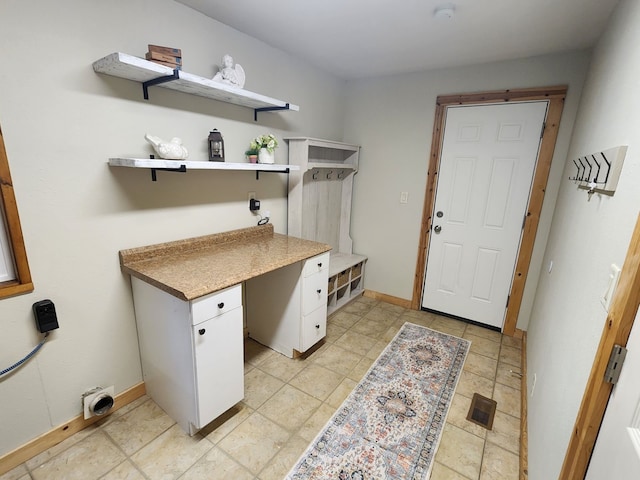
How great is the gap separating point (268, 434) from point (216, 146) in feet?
5.83

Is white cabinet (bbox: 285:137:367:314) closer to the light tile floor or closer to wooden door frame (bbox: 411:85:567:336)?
wooden door frame (bbox: 411:85:567:336)

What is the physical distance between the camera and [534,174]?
8.40ft

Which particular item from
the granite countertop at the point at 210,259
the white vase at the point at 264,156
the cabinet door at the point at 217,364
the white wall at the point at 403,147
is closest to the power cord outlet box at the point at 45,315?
the granite countertop at the point at 210,259

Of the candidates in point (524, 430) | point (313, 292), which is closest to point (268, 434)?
point (313, 292)

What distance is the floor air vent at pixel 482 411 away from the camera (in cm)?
186

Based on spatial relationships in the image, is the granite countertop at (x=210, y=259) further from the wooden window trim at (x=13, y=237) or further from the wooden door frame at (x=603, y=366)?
the wooden door frame at (x=603, y=366)

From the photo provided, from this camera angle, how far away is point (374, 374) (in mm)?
2238

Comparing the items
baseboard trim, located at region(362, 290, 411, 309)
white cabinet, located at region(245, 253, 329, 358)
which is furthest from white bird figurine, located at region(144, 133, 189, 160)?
baseboard trim, located at region(362, 290, 411, 309)

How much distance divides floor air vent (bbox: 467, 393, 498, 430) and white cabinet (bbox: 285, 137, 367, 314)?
1448 millimetres

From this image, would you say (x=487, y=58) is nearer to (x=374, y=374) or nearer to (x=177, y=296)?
(x=374, y=374)

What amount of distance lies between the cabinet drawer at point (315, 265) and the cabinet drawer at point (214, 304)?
2.07 feet

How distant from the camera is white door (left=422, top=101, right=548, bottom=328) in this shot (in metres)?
2.60

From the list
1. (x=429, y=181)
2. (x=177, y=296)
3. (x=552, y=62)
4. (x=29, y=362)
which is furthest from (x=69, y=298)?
(x=552, y=62)

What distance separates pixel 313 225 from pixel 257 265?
4.36 ft
